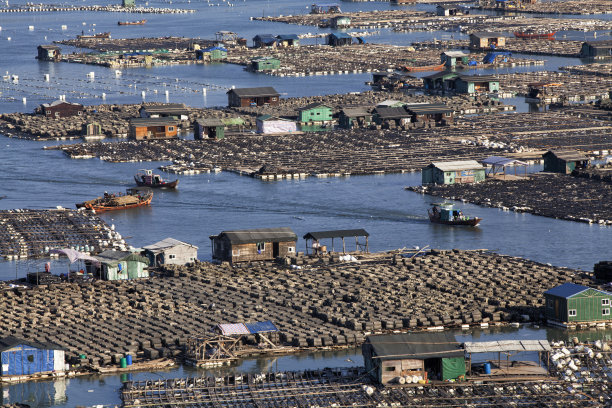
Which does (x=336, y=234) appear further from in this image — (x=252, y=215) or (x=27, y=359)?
(x=27, y=359)

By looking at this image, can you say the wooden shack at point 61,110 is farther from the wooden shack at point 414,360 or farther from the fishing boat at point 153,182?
the wooden shack at point 414,360

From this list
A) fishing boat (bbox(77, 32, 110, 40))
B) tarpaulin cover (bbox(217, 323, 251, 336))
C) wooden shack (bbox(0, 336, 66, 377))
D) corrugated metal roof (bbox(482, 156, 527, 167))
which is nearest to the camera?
wooden shack (bbox(0, 336, 66, 377))

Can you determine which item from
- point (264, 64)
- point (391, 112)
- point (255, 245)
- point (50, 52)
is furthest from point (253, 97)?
point (50, 52)

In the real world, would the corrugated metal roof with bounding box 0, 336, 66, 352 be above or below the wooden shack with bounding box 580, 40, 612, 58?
below

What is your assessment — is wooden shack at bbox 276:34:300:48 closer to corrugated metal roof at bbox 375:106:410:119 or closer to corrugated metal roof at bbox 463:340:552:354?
corrugated metal roof at bbox 375:106:410:119

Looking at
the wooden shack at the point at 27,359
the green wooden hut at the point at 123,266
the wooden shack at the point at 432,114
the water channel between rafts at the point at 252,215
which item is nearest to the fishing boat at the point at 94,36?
the water channel between rafts at the point at 252,215

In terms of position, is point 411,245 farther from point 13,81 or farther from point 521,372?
point 13,81

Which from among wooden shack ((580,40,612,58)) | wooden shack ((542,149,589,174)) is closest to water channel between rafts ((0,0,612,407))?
wooden shack ((542,149,589,174))
